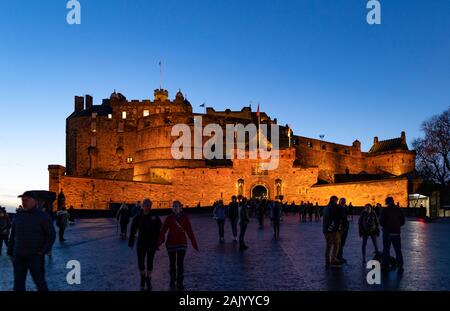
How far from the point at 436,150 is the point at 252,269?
122 ft

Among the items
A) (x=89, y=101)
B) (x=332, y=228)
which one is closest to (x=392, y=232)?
(x=332, y=228)

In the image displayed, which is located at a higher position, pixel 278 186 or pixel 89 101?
A: pixel 89 101

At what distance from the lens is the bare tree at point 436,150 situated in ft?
134

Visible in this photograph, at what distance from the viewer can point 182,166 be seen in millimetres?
53406

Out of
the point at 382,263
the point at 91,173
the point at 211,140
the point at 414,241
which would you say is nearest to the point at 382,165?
the point at 211,140

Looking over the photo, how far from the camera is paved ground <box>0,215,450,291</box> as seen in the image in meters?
7.27

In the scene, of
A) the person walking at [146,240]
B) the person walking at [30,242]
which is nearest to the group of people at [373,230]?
the person walking at [146,240]

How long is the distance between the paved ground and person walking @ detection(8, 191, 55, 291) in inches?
50.7

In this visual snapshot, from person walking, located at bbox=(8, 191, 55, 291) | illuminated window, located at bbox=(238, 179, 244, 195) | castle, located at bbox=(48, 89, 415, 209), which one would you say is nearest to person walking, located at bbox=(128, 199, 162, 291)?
person walking, located at bbox=(8, 191, 55, 291)

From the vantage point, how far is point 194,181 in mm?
48688

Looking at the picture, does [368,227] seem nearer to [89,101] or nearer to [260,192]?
[260,192]

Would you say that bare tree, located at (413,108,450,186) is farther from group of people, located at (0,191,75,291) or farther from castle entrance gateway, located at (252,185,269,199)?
group of people, located at (0,191,75,291)
